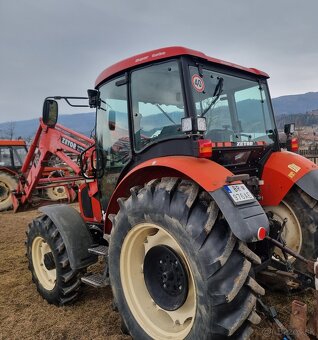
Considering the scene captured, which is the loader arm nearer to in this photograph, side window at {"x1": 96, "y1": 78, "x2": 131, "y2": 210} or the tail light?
side window at {"x1": 96, "y1": 78, "x2": 131, "y2": 210}

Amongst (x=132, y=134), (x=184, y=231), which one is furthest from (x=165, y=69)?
(x=184, y=231)

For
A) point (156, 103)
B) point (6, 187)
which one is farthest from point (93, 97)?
point (6, 187)

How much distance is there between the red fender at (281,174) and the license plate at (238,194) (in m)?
1.11

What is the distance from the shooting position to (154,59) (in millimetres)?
2814

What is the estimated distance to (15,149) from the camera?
11266 mm

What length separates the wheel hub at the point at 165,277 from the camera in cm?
248

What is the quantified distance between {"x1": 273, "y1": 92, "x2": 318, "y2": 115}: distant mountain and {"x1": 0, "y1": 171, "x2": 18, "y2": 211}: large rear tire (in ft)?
236

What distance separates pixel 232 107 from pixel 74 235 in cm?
212

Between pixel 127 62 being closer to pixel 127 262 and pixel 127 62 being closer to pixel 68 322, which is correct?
pixel 127 262

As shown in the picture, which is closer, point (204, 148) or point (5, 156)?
point (204, 148)

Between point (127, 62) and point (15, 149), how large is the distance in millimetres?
9386

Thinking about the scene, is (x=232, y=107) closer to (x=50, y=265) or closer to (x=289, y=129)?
(x=289, y=129)

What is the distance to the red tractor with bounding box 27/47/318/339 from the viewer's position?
213cm

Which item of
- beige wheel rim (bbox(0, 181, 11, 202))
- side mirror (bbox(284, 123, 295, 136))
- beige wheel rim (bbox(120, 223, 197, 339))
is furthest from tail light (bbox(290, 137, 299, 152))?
beige wheel rim (bbox(0, 181, 11, 202))
